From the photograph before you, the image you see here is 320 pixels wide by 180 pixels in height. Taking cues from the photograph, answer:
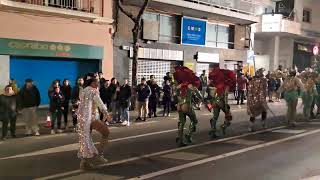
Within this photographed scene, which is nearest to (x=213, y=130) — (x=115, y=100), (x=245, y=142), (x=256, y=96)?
(x=245, y=142)

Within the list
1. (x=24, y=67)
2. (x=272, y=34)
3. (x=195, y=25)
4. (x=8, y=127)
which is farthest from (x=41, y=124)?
(x=272, y=34)

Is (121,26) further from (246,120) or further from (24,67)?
(246,120)

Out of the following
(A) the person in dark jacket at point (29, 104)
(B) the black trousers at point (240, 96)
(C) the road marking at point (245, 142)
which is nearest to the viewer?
(C) the road marking at point (245, 142)

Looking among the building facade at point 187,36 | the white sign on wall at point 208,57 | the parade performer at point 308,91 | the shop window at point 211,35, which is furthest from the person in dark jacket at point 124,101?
the shop window at point 211,35

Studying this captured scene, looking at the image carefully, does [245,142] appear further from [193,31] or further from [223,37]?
[223,37]

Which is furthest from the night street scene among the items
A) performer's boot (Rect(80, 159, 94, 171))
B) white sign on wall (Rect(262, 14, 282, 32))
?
white sign on wall (Rect(262, 14, 282, 32))

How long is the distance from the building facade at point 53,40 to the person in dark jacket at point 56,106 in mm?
4954

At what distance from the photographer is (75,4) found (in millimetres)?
21578

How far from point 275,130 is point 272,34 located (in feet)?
89.4

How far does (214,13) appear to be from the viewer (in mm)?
29438

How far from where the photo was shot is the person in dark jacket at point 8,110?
520 inches

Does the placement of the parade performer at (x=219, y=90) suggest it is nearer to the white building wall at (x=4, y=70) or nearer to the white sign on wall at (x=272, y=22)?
the white building wall at (x=4, y=70)

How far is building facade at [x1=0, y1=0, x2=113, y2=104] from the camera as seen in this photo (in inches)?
739

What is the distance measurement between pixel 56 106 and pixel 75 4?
27.1 feet
